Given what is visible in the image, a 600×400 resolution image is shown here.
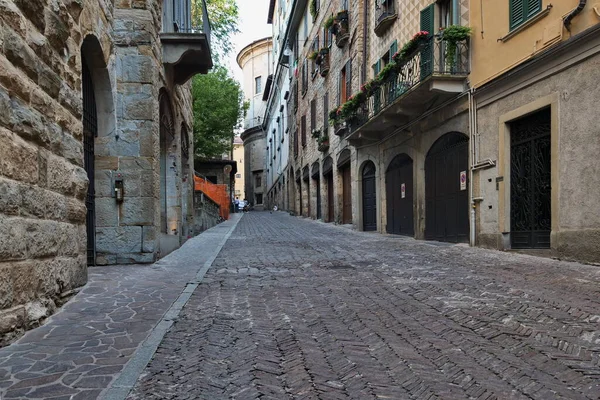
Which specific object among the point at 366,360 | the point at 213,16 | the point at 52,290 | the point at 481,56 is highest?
the point at 213,16

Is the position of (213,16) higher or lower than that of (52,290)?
higher

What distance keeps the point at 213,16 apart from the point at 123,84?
17.4 m

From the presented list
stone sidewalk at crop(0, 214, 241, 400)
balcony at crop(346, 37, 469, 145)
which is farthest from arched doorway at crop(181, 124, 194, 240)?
stone sidewalk at crop(0, 214, 241, 400)

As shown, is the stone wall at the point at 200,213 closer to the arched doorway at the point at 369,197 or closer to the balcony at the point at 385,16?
the arched doorway at the point at 369,197

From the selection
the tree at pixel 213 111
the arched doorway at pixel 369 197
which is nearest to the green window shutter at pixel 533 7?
the arched doorway at pixel 369 197

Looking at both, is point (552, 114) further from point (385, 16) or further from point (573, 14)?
point (385, 16)

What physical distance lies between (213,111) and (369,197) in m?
15.5

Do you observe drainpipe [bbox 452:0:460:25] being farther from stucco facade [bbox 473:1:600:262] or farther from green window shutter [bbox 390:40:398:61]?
green window shutter [bbox 390:40:398:61]

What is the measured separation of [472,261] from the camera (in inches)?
303

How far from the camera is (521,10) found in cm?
835

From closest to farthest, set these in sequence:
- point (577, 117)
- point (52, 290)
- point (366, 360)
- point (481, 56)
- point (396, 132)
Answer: point (366, 360), point (52, 290), point (577, 117), point (481, 56), point (396, 132)

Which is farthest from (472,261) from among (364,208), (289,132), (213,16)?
(289,132)

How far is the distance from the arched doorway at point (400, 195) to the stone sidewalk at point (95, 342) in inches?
356

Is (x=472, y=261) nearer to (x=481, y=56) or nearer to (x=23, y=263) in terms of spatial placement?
(x=481, y=56)
